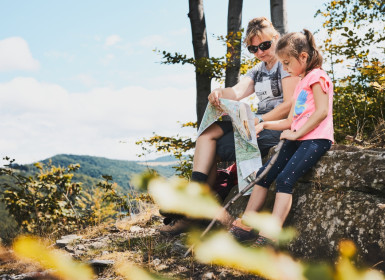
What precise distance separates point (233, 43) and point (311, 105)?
14.3ft

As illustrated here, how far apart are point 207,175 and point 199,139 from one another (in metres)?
0.35

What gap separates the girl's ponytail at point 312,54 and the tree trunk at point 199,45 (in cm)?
448

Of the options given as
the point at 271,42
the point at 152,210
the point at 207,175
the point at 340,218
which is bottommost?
the point at 152,210

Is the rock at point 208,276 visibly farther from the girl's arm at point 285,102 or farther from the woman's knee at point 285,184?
the girl's arm at point 285,102

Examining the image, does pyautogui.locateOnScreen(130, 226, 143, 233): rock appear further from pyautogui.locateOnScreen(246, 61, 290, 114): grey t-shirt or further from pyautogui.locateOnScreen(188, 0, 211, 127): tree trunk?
pyautogui.locateOnScreen(188, 0, 211, 127): tree trunk

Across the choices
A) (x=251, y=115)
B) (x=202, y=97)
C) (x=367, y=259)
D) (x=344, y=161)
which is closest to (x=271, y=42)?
(x=251, y=115)

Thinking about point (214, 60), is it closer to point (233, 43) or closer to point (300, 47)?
point (233, 43)

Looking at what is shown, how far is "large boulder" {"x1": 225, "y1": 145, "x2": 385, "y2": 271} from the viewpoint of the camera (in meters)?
2.12

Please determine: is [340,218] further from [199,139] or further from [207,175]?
[199,139]

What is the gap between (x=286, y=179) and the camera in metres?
2.42

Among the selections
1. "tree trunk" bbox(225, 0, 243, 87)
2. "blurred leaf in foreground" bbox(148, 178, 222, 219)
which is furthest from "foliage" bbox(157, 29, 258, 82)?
"blurred leaf in foreground" bbox(148, 178, 222, 219)

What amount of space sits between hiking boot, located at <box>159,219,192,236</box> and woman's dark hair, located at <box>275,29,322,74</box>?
1.73 meters

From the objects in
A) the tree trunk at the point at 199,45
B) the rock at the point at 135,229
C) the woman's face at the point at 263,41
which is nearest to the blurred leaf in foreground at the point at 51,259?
the woman's face at the point at 263,41

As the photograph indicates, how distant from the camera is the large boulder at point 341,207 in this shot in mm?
2121
